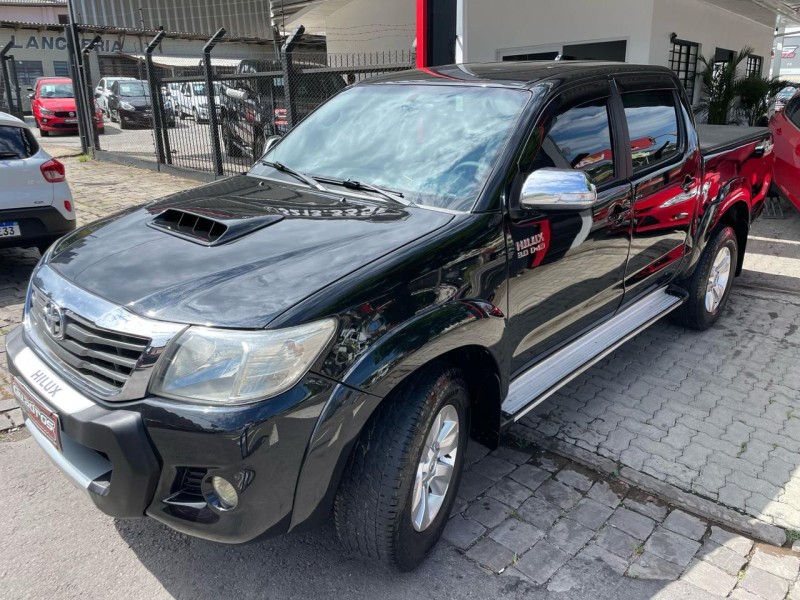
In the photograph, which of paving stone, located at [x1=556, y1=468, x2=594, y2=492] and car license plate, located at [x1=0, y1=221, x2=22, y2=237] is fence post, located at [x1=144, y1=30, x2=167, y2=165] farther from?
paving stone, located at [x1=556, y1=468, x2=594, y2=492]

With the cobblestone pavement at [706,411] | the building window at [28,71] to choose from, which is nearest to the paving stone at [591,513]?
the cobblestone pavement at [706,411]

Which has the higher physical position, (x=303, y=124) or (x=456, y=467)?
(x=303, y=124)

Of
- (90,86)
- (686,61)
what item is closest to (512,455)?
(686,61)

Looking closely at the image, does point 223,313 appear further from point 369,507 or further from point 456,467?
point 456,467

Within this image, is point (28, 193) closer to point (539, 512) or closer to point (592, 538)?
point (539, 512)

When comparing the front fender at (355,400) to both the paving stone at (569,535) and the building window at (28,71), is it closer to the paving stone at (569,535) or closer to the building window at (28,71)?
the paving stone at (569,535)

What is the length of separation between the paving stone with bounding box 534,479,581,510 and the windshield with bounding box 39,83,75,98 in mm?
22706

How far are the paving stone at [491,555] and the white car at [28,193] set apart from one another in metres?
5.03

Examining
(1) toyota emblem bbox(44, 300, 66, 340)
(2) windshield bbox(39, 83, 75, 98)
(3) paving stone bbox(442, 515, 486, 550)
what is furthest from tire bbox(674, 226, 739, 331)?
(2) windshield bbox(39, 83, 75, 98)

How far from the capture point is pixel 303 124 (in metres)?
3.89

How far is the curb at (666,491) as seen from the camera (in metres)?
2.96

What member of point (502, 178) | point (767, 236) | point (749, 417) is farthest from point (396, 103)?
point (767, 236)

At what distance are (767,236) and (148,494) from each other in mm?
7826

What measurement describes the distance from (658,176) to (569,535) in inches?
86.3
